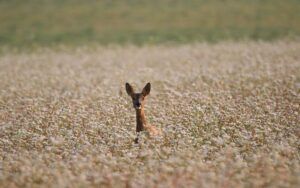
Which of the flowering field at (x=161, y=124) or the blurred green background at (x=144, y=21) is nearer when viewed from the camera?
the flowering field at (x=161, y=124)

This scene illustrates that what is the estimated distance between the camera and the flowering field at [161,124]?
8.27 metres

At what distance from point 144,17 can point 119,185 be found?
1270 inches

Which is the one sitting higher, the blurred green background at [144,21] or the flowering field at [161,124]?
the blurred green background at [144,21]

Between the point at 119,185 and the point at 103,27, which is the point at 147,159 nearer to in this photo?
the point at 119,185

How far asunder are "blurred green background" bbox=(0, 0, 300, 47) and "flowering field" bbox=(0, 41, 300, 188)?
32.7ft

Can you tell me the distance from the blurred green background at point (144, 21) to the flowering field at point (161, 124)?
32.7ft

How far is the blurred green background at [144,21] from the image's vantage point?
32.4m

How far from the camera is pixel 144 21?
125ft

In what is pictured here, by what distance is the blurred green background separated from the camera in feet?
106

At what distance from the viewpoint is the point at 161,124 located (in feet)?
39.4

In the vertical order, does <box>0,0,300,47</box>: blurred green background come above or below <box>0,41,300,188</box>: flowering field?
above

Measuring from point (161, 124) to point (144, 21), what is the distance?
87.7 ft

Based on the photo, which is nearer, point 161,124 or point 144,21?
point 161,124

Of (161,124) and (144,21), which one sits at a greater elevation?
(144,21)
